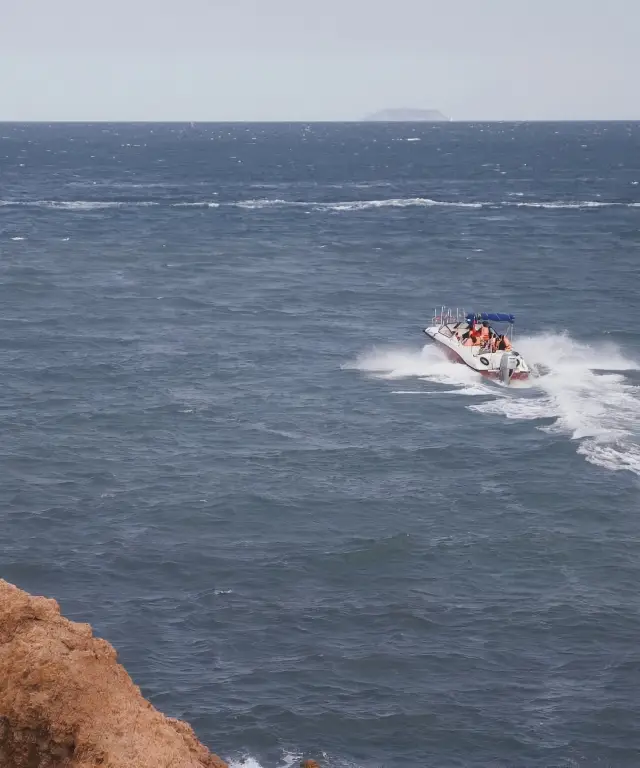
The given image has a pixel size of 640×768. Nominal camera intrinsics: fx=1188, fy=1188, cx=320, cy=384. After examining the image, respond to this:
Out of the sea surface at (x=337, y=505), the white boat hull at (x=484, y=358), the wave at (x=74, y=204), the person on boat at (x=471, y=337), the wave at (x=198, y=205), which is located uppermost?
the wave at (x=198, y=205)

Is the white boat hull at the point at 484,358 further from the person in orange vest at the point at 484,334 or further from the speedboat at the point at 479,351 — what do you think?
the person in orange vest at the point at 484,334

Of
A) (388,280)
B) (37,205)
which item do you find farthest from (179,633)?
(37,205)

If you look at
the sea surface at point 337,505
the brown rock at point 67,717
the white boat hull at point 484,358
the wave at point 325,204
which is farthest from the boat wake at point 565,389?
the wave at point 325,204

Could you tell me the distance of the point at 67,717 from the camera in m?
12.8

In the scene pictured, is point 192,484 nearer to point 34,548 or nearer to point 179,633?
point 34,548

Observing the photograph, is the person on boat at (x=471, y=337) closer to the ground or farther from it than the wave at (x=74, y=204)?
closer to the ground

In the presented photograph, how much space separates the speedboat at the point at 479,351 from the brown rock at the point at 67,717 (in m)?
45.7

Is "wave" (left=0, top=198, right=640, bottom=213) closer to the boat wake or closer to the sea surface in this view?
the sea surface

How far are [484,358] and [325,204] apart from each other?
86949 mm

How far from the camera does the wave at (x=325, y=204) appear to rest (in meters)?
139

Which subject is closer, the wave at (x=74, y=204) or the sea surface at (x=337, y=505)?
the sea surface at (x=337, y=505)

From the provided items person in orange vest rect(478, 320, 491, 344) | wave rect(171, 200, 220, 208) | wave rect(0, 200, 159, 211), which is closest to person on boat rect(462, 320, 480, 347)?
person in orange vest rect(478, 320, 491, 344)

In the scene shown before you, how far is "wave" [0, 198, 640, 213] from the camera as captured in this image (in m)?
139

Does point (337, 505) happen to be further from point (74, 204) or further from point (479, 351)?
point (74, 204)
